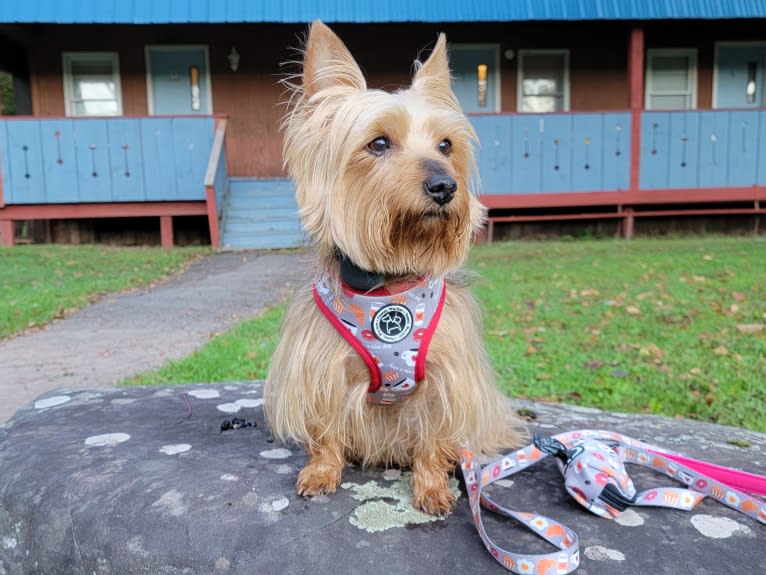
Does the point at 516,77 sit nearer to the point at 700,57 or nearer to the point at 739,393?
the point at 700,57

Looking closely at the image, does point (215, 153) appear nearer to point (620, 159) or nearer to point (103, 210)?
point (103, 210)

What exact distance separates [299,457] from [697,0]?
1406cm

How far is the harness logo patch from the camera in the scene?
2.28 m

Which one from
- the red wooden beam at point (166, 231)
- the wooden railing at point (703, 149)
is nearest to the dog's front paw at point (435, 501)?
the red wooden beam at point (166, 231)

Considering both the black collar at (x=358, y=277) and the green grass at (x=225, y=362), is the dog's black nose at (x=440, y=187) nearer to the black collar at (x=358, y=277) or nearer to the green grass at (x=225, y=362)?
the black collar at (x=358, y=277)

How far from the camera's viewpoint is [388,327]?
2.28 meters

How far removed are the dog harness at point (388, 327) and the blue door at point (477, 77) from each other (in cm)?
1378

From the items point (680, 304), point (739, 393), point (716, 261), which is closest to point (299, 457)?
point (739, 393)

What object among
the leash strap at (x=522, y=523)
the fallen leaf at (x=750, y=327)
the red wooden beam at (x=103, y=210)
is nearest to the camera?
the leash strap at (x=522, y=523)

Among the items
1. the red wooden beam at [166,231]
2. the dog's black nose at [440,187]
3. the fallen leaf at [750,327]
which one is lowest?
the fallen leaf at [750,327]

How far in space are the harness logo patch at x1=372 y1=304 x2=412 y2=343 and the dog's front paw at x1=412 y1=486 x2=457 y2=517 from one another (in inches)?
20.5

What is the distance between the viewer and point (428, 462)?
2.38 metres

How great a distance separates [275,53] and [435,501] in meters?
14.8

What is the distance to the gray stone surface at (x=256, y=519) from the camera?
1995 millimetres
